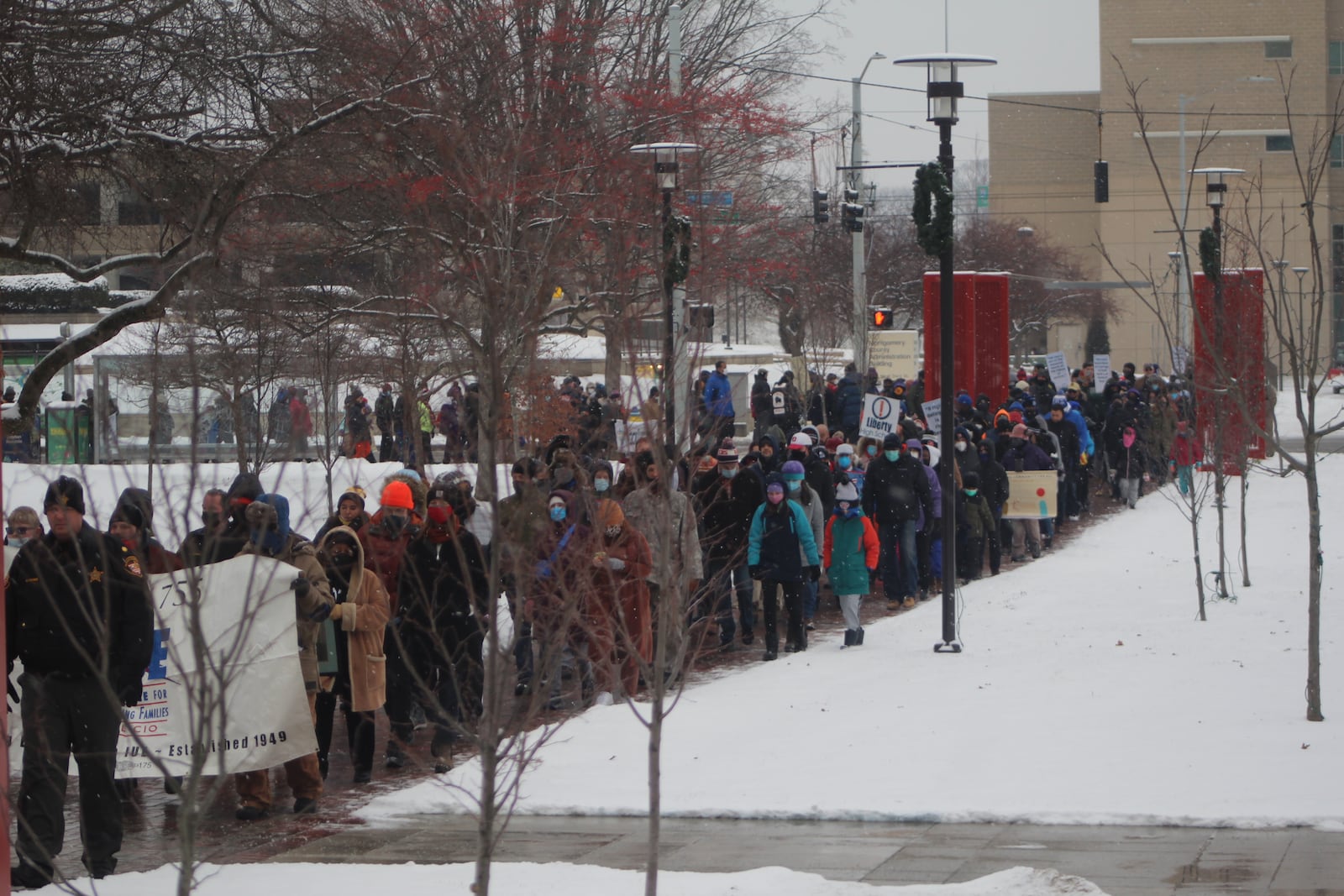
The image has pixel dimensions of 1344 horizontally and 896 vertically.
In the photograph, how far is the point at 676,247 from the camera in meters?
16.8

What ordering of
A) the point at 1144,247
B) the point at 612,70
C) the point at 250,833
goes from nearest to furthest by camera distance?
the point at 250,833
the point at 612,70
the point at 1144,247

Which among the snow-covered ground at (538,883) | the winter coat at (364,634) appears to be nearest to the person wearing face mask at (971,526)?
the winter coat at (364,634)

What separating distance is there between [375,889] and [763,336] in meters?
139

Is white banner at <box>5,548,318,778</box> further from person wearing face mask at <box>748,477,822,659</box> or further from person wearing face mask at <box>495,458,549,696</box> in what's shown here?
person wearing face mask at <box>748,477,822,659</box>

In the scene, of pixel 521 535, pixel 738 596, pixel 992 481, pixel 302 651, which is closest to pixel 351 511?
pixel 302 651

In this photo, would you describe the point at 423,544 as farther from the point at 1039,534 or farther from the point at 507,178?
the point at 1039,534

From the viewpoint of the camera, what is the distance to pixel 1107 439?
2634 cm

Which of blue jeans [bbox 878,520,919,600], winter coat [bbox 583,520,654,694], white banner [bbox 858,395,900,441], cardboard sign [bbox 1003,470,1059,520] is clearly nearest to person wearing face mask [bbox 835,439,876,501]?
white banner [bbox 858,395,900,441]

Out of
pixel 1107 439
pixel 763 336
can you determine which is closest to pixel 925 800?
pixel 1107 439

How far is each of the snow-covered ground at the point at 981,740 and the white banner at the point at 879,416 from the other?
12.3 ft

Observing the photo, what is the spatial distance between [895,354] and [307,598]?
37.7 m

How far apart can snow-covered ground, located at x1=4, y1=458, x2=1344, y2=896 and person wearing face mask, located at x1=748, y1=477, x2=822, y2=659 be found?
1.38 ft

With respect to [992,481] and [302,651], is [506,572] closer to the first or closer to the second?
[302,651]

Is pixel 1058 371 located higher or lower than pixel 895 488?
higher
